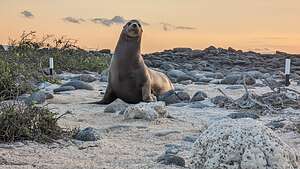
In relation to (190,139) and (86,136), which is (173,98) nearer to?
(190,139)

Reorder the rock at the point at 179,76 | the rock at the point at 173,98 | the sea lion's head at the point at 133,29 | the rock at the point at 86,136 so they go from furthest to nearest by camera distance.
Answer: the rock at the point at 179,76 < the sea lion's head at the point at 133,29 < the rock at the point at 173,98 < the rock at the point at 86,136

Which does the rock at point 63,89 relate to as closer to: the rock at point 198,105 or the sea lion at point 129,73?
the sea lion at point 129,73

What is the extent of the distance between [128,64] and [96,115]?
281cm

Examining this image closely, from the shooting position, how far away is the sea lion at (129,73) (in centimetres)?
1125

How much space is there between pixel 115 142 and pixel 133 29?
5456 millimetres

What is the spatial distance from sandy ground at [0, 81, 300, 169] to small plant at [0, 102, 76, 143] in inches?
5.7

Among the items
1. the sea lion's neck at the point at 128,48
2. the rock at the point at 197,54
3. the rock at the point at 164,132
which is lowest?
the rock at the point at 197,54

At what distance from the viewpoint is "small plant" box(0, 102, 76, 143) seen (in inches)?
236

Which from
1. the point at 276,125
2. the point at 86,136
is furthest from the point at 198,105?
the point at 86,136

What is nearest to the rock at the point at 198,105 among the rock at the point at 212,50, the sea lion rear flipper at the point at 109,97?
the sea lion rear flipper at the point at 109,97

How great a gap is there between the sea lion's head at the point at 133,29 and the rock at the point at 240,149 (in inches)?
281

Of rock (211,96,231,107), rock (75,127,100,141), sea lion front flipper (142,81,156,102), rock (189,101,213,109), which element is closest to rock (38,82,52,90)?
sea lion front flipper (142,81,156,102)

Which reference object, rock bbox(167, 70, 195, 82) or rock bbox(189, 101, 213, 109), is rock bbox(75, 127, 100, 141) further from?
rock bbox(167, 70, 195, 82)

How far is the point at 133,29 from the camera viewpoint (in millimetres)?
11656
